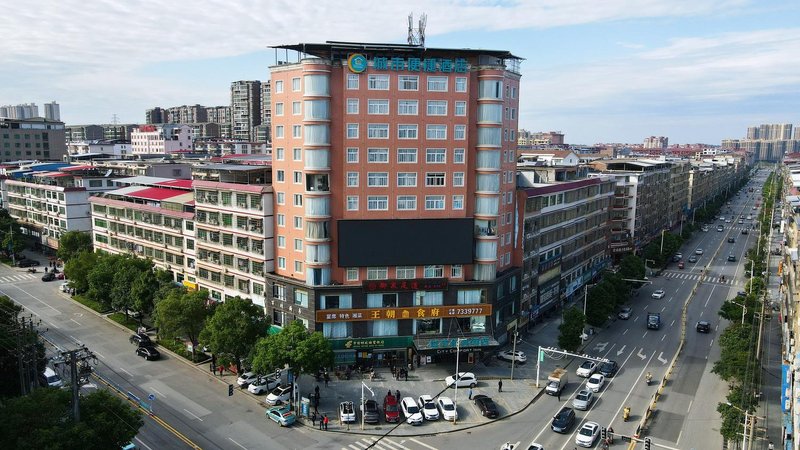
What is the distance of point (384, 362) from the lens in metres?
61.2

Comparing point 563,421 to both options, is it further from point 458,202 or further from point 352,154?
point 352,154

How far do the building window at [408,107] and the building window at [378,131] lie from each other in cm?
206

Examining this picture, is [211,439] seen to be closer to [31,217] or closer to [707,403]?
[707,403]

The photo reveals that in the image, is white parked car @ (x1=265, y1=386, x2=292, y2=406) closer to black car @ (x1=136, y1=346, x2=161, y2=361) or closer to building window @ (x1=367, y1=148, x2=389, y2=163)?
black car @ (x1=136, y1=346, x2=161, y2=361)

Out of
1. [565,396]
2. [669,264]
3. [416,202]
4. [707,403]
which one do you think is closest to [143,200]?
[416,202]

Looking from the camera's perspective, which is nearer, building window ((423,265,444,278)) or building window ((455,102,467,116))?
building window ((455,102,467,116))

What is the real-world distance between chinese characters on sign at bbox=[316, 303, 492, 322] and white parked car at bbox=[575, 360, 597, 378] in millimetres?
11167

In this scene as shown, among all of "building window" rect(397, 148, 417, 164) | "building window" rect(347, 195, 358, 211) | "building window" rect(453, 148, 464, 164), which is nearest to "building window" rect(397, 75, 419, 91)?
"building window" rect(397, 148, 417, 164)

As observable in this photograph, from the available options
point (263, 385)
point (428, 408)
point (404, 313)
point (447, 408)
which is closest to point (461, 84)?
point (404, 313)

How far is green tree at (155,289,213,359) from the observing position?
57.8 metres

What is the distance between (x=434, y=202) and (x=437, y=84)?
1224 cm

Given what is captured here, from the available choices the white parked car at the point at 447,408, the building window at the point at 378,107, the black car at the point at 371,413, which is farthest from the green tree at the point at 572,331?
the building window at the point at 378,107

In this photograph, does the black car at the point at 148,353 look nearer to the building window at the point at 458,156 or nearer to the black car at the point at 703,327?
the building window at the point at 458,156

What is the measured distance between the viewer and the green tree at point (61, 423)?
101 ft
